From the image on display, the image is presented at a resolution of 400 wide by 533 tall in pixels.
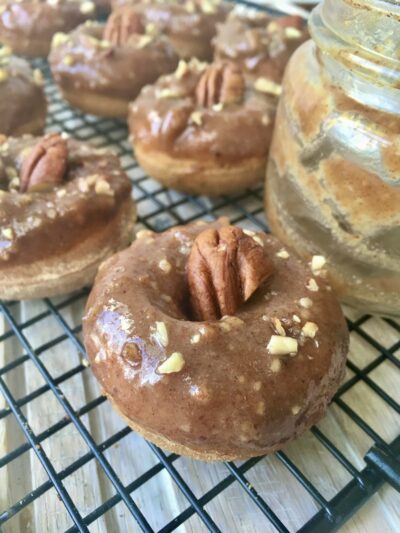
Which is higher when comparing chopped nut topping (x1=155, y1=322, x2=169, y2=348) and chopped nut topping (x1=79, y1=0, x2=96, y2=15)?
chopped nut topping (x1=79, y1=0, x2=96, y2=15)

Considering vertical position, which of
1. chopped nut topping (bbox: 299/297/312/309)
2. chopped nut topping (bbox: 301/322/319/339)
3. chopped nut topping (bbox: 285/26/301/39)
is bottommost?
chopped nut topping (bbox: 301/322/319/339)

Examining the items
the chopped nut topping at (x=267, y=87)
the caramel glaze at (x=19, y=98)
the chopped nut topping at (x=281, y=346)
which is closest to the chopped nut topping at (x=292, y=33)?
the chopped nut topping at (x=267, y=87)

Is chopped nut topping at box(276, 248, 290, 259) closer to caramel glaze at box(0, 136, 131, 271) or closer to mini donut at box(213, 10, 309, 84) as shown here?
caramel glaze at box(0, 136, 131, 271)

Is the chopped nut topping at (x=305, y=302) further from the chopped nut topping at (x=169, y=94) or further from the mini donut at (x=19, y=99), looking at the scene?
the mini donut at (x=19, y=99)

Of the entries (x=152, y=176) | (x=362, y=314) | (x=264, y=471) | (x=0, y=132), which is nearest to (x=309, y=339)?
(x=264, y=471)

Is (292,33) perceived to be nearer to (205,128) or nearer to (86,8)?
(205,128)

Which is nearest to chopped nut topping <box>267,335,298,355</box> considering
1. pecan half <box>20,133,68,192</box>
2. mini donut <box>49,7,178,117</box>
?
pecan half <box>20,133,68,192</box>

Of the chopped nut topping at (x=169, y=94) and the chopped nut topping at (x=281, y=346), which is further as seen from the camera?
the chopped nut topping at (x=169, y=94)
